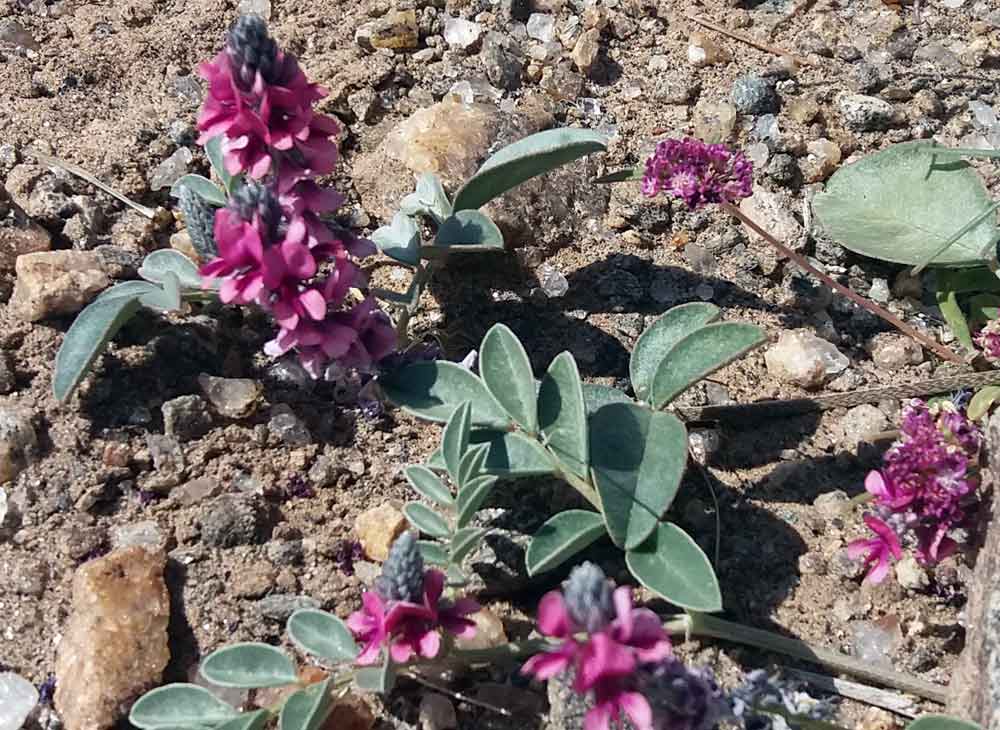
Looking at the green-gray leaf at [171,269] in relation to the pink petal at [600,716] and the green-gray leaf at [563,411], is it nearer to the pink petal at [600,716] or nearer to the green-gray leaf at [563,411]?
the green-gray leaf at [563,411]

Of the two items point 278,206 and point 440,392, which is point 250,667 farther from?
point 278,206

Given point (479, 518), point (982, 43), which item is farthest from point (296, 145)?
point (982, 43)

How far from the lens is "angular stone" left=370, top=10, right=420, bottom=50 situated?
329cm

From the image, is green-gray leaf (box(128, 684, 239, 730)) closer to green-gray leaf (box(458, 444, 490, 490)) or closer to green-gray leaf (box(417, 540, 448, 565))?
green-gray leaf (box(417, 540, 448, 565))

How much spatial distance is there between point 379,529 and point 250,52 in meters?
0.96

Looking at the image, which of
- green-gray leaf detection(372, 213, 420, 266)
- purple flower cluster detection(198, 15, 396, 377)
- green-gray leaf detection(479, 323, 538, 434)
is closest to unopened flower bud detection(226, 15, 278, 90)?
purple flower cluster detection(198, 15, 396, 377)

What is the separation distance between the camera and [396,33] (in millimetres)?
3289

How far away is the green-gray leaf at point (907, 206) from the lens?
274 cm

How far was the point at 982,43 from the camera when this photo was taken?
3311 mm

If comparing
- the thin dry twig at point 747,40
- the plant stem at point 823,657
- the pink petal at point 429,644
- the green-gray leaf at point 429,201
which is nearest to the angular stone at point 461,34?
the thin dry twig at point 747,40


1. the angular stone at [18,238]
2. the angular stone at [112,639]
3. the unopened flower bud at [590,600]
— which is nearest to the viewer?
the unopened flower bud at [590,600]

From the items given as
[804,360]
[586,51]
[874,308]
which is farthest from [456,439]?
[586,51]

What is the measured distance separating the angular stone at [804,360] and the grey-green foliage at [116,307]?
134cm

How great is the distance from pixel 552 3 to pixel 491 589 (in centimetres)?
192
